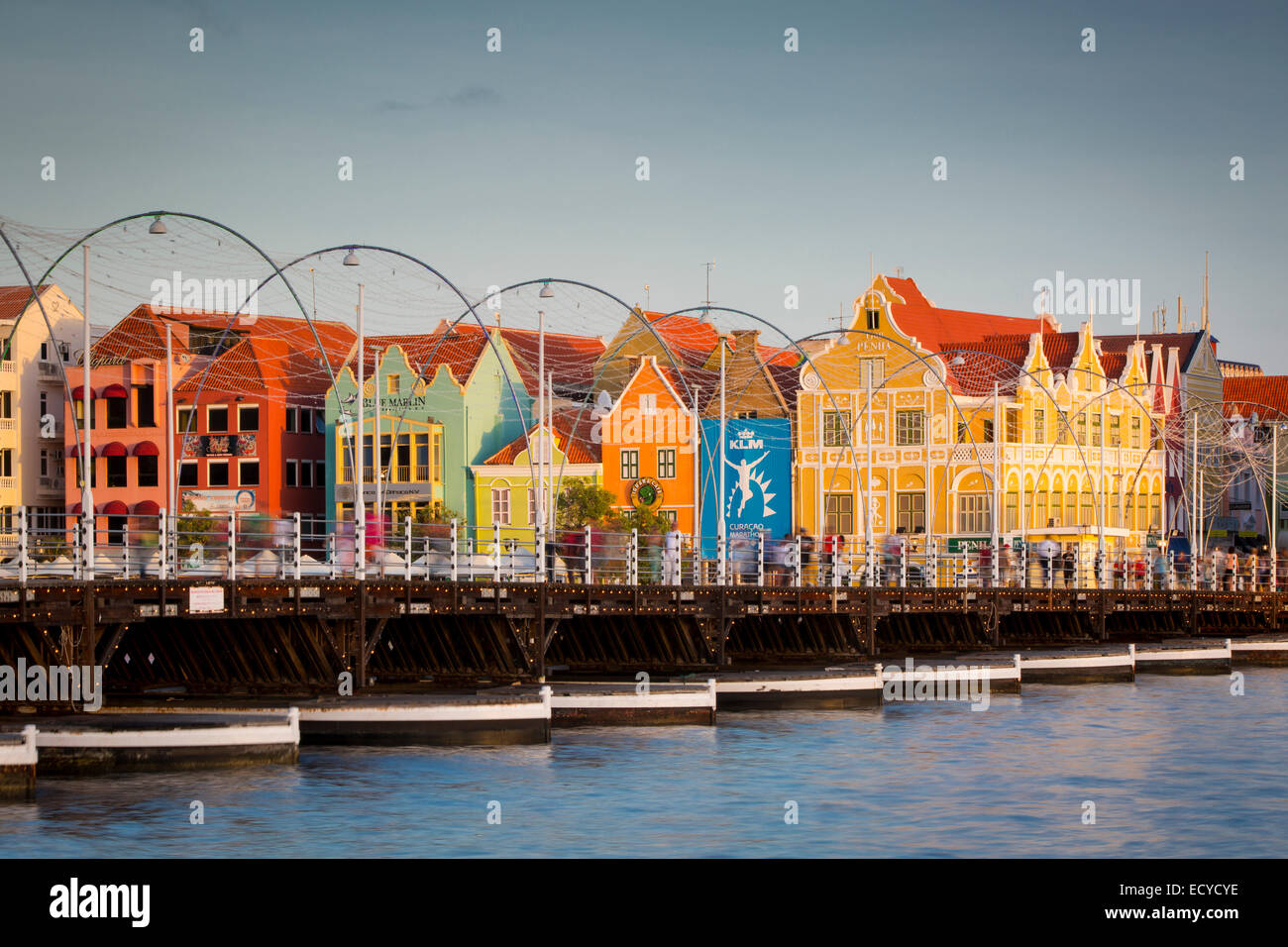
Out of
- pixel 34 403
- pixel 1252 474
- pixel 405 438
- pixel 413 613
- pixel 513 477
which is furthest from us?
pixel 1252 474

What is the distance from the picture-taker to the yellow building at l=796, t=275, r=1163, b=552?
94375 mm

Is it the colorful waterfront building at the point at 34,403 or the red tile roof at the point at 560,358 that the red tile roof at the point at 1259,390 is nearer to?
the red tile roof at the point at 560,358

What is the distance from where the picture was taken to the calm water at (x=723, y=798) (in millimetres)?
30016

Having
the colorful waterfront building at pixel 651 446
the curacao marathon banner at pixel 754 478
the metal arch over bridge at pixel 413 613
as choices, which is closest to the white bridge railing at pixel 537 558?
the metal arch over bridge at pixel 413 613

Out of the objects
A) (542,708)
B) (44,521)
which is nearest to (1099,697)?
(542,708)

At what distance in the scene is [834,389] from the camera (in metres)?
100

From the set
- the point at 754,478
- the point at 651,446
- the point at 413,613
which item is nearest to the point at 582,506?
the point at 651,446

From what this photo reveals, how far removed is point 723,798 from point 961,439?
6233 centimetres

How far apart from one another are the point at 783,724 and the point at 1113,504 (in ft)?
191

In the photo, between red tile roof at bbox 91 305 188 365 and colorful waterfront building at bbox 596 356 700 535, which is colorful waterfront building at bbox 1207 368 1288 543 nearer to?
colorful waterfront building at bbox 596 356 700 535

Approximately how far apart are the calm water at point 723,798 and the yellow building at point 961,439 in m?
46.7

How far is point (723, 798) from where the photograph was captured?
115 feet

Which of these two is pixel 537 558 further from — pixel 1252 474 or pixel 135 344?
pixel 1252 474
